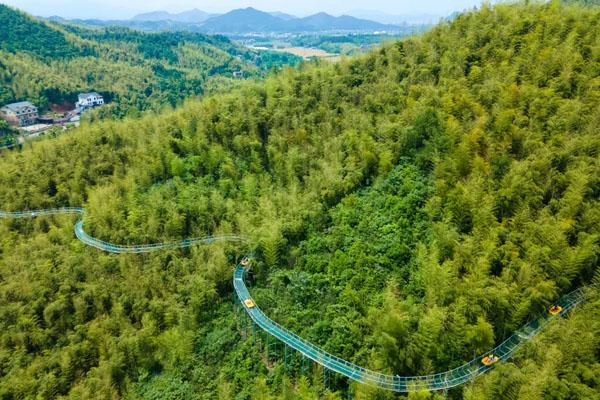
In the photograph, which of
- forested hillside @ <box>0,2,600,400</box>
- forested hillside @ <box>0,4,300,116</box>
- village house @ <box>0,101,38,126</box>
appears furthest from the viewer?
forested hillside @ <box>0,4,300,116</box>

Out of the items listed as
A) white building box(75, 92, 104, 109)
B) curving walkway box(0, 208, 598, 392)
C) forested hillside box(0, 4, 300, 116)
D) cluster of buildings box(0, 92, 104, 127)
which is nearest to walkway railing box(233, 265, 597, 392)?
curving walkway box(0, 208, 598, 392)

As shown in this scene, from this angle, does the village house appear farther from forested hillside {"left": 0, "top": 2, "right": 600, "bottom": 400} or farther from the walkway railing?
the walkway railing

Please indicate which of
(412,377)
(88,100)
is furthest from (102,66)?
(412,377)

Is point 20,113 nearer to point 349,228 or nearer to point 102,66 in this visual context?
point 102,66

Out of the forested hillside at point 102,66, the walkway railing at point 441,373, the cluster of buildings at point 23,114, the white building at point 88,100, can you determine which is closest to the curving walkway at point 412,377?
the walkway railing at point 441,373

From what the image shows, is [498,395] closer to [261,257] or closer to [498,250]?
A: [498,250]

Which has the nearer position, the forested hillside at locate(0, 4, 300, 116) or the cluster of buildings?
the cluster of buildings

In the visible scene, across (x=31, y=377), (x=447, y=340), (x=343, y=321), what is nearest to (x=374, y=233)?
(x=343, y=321)
